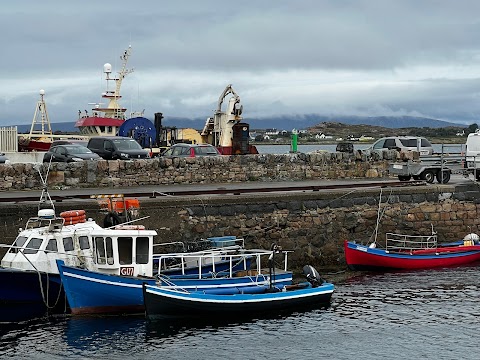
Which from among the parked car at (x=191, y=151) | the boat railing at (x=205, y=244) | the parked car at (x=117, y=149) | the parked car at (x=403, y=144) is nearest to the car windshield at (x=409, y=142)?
the parked car at (x=403, y=144)

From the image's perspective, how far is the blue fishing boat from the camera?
19.2 meters

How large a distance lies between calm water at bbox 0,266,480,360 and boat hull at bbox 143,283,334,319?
272 millimetres

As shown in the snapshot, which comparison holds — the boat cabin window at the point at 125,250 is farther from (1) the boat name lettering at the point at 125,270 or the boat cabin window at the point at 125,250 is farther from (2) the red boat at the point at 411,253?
(2) the red boat at the point at 411,253

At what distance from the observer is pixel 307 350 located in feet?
57.8

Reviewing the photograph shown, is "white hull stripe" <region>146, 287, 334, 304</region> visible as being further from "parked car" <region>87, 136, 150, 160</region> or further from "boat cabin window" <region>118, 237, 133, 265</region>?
"parked car" <region>87, 136, 150, 160</region>

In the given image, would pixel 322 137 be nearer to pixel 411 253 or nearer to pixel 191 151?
pixel 191 151

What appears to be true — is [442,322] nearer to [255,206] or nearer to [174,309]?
[174,309]

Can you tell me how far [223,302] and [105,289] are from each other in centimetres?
253

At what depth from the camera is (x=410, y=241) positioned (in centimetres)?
2733

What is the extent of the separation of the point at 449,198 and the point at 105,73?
29.8 meters

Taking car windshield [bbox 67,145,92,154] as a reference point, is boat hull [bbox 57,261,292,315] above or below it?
below

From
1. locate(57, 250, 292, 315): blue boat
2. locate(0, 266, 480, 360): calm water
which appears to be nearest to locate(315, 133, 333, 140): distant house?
locate(0, 266, 480, 360): calm water

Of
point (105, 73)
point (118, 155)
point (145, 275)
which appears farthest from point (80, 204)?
point (105, 73)

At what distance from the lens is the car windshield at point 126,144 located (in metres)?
35.4
